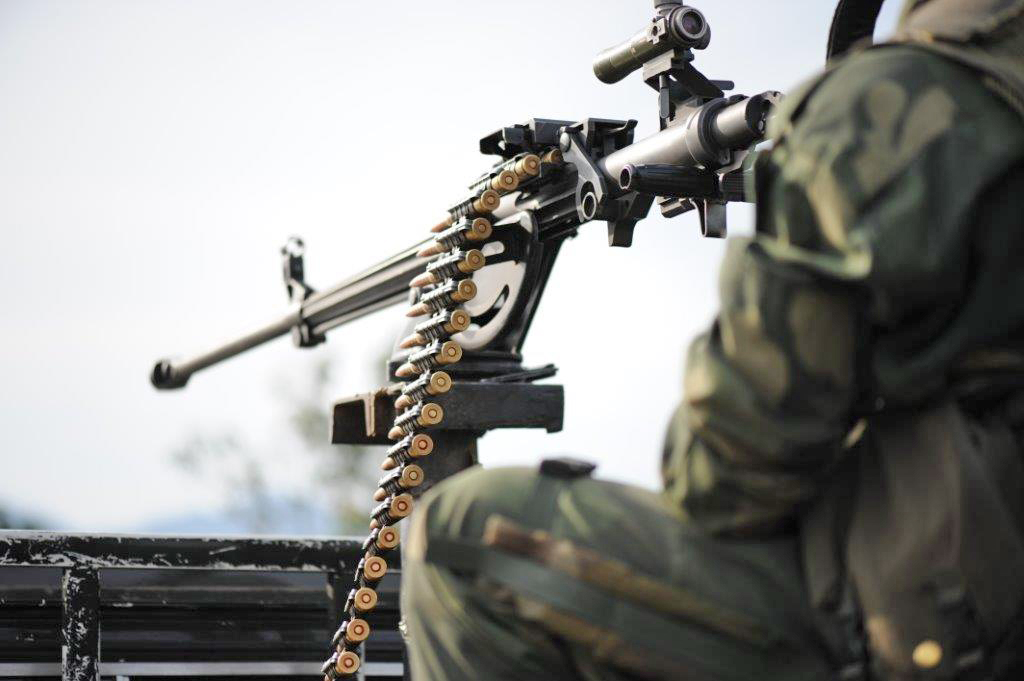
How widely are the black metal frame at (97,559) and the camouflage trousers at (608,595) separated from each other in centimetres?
208

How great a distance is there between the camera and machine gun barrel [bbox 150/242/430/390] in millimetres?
4105

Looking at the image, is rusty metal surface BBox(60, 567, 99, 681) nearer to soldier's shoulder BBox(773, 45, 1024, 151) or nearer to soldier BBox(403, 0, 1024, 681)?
soldier BBox(403, 0, 1024, 681)

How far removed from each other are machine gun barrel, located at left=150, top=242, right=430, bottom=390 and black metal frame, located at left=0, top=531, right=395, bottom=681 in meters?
0.87

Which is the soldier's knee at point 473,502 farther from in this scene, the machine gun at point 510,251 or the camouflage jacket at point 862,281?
the machine gun at point 510,251

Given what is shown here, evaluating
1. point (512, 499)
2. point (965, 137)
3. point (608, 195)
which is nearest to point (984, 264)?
point (965, 137)

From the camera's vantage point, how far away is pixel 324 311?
497cm

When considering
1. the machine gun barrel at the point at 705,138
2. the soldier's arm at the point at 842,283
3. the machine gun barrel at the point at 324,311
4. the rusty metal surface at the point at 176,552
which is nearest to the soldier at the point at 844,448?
the soldier's arm at the point at 842,283

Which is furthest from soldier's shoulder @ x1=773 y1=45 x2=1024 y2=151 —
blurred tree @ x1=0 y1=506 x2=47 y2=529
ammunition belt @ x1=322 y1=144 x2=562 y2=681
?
blurred tree @ x1=0 y1=506 x2=47 y2=529

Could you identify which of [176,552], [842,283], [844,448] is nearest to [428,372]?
[176,552]

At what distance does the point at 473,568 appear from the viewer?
1579 mm

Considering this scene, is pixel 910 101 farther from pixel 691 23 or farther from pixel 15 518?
pixel 15 518

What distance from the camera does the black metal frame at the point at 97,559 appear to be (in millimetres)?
3385

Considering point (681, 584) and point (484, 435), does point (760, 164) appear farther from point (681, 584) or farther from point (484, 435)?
point (484, 435)

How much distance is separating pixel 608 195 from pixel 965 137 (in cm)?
171
